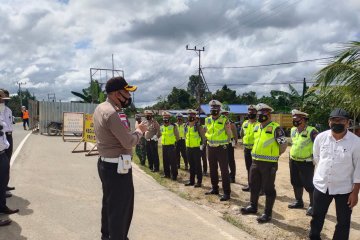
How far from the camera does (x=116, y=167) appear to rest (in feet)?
12.6

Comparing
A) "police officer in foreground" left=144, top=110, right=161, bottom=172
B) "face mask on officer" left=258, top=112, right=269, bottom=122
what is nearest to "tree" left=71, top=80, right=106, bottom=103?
"police officer in foreground" left=144, top=110, right=161, bottom=172

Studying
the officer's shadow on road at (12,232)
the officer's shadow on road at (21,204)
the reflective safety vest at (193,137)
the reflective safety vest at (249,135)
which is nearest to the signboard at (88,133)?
the reflective safety vest at (193,137)

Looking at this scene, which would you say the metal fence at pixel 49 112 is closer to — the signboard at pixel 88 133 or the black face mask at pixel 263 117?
the signboard at pixel 88 133

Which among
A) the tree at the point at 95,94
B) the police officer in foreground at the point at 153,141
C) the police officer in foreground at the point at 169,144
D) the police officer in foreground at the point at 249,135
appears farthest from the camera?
the tree at the point at 95,94

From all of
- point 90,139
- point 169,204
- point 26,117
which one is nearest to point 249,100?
point 26,117

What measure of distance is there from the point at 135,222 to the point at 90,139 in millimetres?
10156

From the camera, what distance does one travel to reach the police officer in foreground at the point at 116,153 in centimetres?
375

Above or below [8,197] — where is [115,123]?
above

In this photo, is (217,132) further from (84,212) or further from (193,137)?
(84,212)

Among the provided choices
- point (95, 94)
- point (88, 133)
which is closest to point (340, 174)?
point (88, 133)

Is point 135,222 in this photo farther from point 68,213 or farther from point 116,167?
point 116,167

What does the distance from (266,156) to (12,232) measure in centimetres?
408

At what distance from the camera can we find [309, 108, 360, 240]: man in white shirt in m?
4.43

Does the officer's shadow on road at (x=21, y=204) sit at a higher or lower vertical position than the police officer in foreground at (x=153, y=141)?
lower
